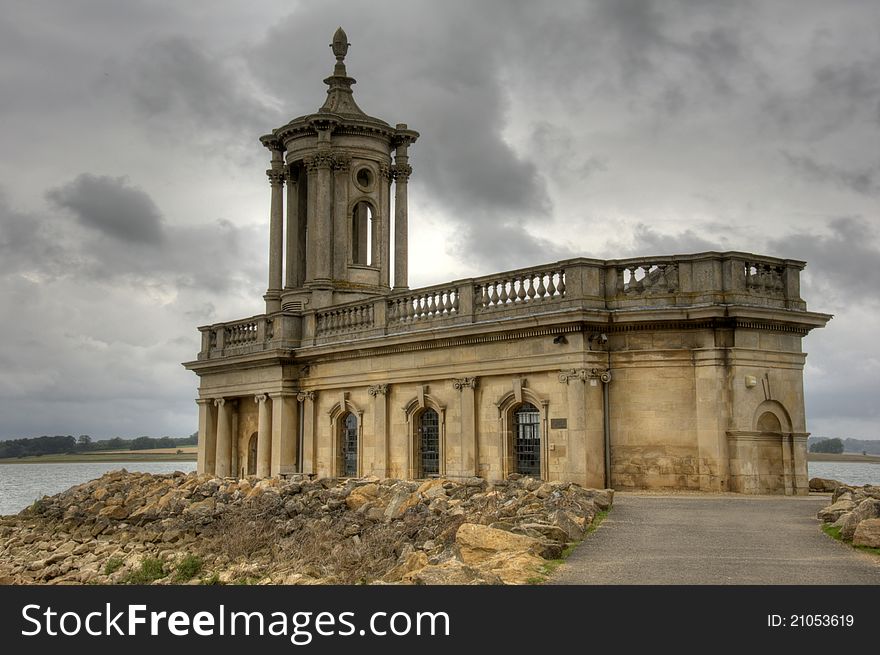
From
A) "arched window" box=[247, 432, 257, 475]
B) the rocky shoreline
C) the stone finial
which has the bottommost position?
Result: the rocky shoreline

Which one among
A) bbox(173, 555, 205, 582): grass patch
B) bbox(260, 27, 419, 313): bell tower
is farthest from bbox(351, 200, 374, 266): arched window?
bbox(173, 555, 205, 582): grass patch

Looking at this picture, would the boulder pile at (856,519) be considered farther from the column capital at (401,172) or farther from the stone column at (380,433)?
the column capital at (401,172)

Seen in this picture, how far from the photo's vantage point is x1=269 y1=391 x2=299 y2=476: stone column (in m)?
34.4

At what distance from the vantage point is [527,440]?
2723 centimetres

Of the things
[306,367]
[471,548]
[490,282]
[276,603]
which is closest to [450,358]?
[490,282]

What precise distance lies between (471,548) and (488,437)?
39.2 ft

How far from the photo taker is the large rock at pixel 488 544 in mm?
15461

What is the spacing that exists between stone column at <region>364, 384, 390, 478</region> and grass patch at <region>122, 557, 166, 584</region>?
31.2 ft

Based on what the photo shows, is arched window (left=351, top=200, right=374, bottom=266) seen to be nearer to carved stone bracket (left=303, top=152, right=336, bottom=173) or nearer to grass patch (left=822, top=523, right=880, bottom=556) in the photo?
carved stone bracket (left=303, top=152, right=336, bottom=173)

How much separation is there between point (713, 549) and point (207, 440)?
85.1 feet

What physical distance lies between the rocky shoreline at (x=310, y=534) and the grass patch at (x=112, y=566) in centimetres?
8

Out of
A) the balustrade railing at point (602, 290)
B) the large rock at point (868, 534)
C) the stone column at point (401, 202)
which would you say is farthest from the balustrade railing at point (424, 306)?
the large rock at point (868, 534)

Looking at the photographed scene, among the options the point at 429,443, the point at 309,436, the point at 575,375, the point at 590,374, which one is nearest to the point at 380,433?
the point at 429,443

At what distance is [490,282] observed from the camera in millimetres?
28297
